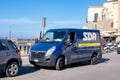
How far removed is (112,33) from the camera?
2484 inches

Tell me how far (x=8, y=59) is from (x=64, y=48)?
4.00m

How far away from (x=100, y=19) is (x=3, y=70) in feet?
219

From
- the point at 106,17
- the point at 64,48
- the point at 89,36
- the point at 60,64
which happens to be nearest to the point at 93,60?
the point at 89,36

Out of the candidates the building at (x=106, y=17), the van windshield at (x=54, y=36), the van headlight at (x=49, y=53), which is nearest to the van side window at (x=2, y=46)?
the van headlight at (x=49, y=53)

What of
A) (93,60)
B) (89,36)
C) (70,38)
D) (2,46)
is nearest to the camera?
(2,46)

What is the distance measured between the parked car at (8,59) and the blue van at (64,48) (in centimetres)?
216

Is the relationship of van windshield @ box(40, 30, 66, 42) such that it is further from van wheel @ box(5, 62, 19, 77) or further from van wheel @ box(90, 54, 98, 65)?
van wheel @ box(5, 62, 19, 77)

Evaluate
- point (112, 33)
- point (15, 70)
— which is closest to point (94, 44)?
point (15, 70)

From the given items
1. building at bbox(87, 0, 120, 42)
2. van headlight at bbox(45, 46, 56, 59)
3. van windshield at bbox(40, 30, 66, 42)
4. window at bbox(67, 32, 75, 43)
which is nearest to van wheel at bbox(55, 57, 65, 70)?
van headlight at bbox(45, 46, 56, 59)

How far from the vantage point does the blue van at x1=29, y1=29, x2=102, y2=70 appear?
14.6m

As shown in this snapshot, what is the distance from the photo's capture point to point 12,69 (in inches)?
484

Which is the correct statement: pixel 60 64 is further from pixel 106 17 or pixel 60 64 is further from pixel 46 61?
pixel 106 17

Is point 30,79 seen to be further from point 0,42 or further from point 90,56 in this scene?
point 90,56

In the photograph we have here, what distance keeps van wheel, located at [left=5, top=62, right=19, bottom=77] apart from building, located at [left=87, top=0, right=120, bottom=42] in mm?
52148
